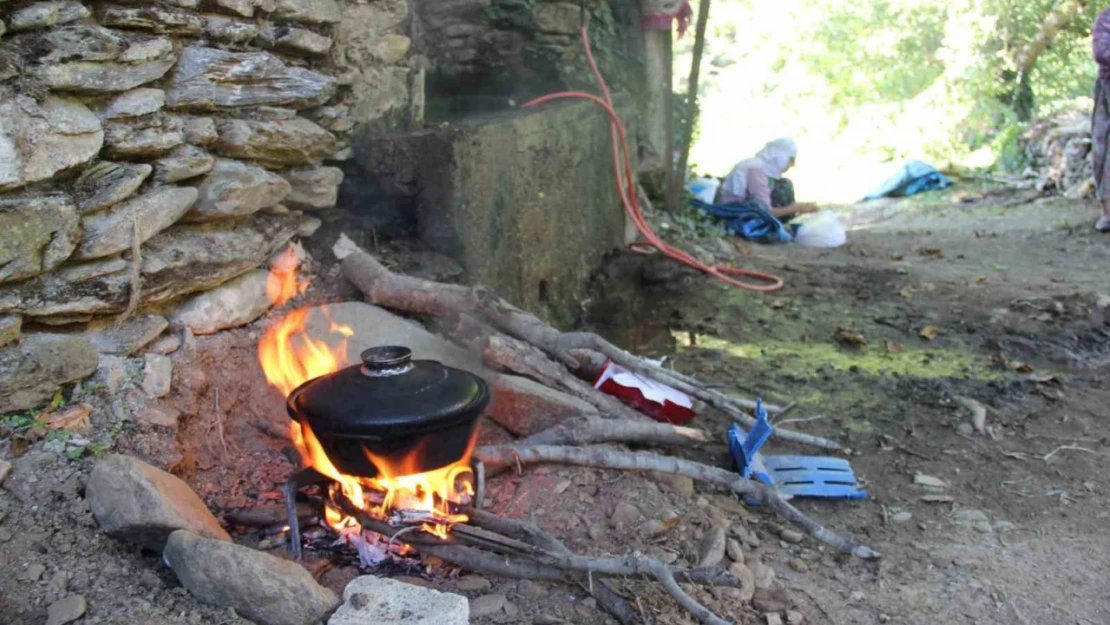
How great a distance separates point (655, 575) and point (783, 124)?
13100 mm

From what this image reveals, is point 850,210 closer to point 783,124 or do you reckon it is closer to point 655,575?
point 783,124

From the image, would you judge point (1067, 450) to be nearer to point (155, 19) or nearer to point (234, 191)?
point (234, 191)

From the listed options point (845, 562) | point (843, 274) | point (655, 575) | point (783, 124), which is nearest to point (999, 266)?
point (843, 274)

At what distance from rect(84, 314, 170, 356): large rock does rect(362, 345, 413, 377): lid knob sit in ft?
2.49

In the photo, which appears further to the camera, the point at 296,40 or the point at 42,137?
the point at 296,40

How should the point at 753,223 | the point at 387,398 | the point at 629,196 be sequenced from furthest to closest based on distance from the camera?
1. the point at 753,223
2. the point at 629,196
3. the point at 387,398

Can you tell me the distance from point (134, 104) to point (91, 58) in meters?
0.20

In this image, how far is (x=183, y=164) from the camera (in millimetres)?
2984

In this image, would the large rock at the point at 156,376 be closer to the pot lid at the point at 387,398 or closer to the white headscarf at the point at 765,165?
the pot lid at the point at 387,398

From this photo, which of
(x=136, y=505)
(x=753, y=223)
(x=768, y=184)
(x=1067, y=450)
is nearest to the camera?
(x=136, y=505)

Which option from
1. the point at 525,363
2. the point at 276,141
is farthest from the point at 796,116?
the point at 276,141

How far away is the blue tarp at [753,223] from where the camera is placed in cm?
858

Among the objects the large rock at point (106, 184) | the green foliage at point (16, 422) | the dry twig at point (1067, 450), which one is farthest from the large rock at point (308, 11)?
the dry twig at point (1067, 450)

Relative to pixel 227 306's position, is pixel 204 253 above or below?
above
